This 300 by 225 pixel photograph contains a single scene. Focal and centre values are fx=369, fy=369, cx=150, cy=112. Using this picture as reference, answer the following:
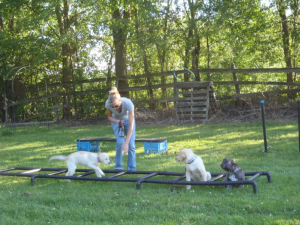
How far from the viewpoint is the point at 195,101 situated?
627 inches

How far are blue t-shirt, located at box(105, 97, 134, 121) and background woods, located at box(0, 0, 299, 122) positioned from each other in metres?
9.36

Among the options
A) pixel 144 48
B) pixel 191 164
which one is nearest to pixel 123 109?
pixel 191 164

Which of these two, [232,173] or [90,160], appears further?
[90,160]

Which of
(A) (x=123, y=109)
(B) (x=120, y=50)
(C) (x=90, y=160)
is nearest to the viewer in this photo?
(C) (x=90, y=160)

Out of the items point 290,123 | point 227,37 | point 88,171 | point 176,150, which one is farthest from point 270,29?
point 88,171

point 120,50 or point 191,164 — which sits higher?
point 120,50

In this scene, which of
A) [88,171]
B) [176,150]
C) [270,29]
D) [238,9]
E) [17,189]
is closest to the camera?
[17,189]

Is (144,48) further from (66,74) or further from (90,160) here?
(90,160)

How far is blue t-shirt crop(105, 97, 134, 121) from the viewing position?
696 cm

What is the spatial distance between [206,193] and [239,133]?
6584 mm

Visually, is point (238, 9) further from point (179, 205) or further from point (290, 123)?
point (179, 205)

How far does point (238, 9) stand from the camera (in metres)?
15.9

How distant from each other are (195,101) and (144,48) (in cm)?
337

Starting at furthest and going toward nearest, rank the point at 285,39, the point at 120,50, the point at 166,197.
Answer: the point at 120,50, the point at 285,39, the point at 166,197
